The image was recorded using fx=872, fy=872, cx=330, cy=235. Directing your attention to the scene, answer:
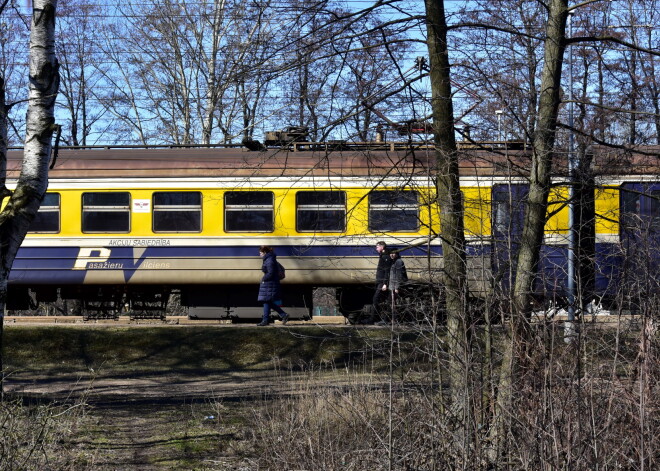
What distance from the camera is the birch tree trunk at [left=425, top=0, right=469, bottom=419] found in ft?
21.1

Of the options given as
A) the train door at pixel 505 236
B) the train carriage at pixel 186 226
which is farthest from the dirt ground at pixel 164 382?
the train carriage at pixel 186 226

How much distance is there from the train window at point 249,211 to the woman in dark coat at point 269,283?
0.93m

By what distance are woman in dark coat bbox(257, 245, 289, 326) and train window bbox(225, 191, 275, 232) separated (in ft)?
3.06

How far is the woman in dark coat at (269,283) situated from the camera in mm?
14453

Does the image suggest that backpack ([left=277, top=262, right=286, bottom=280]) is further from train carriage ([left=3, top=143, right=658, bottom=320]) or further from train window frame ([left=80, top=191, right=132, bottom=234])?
train window frame ([left=80, top=191, right=132, bottom=234])

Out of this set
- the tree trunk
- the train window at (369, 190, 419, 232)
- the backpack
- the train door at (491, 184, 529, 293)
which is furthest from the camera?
the backpack

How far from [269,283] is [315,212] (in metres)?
1.64

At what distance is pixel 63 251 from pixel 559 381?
38.5 ft

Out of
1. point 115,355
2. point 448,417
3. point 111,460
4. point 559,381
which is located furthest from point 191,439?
point 115,355

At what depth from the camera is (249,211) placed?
15469 millimetres

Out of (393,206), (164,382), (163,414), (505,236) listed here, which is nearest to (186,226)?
(164,382)

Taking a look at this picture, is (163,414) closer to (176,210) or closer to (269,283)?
(269,283)

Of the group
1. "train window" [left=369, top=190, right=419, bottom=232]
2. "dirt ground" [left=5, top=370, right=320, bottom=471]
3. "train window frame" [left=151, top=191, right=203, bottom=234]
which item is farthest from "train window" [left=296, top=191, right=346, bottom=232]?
"train window" [left=369, top=190, right=419, bottom=232]

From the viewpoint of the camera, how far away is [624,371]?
6332mm
